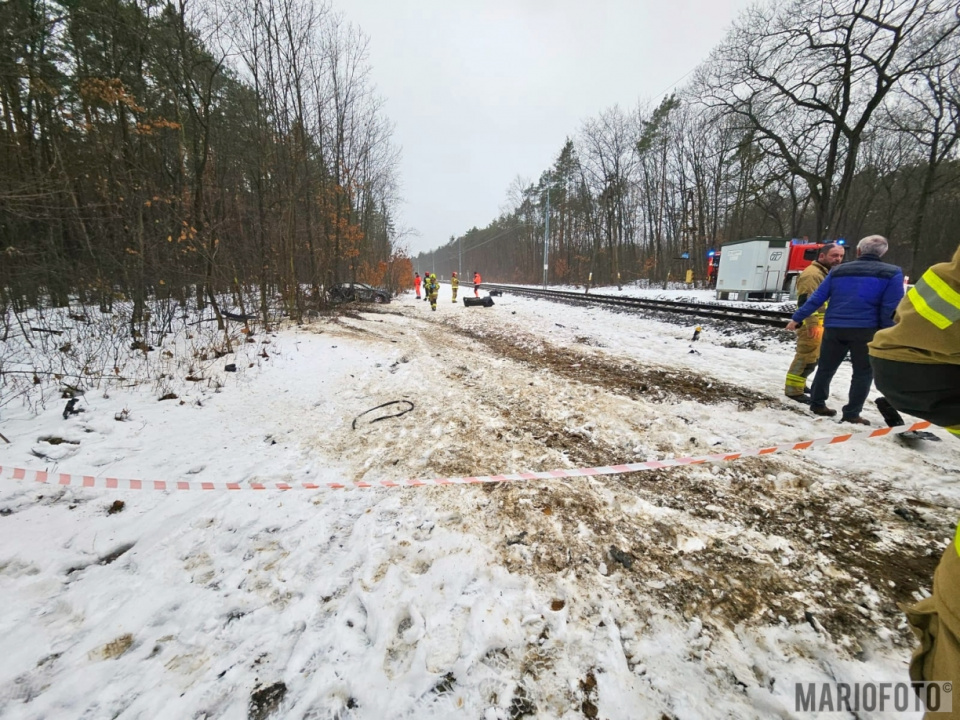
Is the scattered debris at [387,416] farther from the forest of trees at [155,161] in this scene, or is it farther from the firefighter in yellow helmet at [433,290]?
the firefighter in yellow helmet at [433,290]

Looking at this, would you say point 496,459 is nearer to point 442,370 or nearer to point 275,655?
point 275,655

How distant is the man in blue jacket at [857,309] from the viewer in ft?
12.7

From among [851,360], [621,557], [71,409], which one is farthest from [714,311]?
[71,409]

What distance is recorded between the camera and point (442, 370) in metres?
7.35

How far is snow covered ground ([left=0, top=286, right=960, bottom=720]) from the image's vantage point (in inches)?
72.0

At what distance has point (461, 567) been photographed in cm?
252

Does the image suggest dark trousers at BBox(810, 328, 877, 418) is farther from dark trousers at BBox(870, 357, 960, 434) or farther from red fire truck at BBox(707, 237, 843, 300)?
red fire truck at BBox(707, 237, 843, 300)

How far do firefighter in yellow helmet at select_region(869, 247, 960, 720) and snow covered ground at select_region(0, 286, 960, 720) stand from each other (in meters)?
0.94

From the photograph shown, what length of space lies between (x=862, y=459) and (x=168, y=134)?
52.9ft

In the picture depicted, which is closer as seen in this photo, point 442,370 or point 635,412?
point 635,412

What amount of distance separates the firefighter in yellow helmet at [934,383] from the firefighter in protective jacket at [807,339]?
451 centimetres

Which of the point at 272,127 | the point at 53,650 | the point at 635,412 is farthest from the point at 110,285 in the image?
the point at 635,412

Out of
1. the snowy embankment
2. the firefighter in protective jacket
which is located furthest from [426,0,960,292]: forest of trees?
the firefighter in protective jacket

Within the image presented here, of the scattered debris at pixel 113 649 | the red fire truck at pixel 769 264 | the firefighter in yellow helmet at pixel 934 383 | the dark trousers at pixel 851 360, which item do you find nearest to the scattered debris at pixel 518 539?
the firefighter in yellow helmet at pixel 934 383
